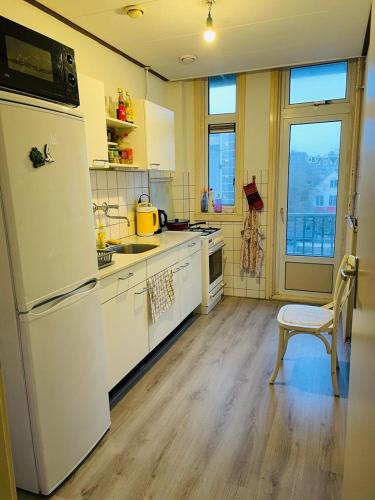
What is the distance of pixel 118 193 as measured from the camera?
319 cm

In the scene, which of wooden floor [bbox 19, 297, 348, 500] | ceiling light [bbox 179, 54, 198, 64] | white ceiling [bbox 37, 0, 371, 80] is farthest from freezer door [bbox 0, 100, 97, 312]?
ceiling light [bbox 179, 54, 198, 64]

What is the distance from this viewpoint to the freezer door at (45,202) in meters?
1.35

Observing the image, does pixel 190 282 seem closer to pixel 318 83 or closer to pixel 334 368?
pixel 334 368

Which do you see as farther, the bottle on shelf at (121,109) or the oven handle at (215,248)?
the oven handle at (215,248)

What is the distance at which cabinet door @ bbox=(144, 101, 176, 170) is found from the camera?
3.09 metres

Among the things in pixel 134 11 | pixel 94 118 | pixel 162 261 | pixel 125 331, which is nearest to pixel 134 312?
pixel 125 331

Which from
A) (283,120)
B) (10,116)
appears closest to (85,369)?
(10,116)

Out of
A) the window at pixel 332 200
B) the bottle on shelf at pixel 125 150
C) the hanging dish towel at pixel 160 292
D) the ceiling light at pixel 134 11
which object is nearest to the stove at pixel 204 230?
the hanging dish towel at pixel 160 292

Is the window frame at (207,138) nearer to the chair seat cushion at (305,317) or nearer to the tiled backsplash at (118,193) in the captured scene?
the tiled backsplash at (118,193)

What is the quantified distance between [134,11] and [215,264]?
2522 millimetres

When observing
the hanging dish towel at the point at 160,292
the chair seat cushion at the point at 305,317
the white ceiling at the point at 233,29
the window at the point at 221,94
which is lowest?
the chair seat cushion at the point at 305,317

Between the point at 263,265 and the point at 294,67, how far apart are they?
221 centimetres

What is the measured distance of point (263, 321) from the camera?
3559 millimetres

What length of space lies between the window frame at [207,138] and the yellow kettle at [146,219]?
1.04 meters
